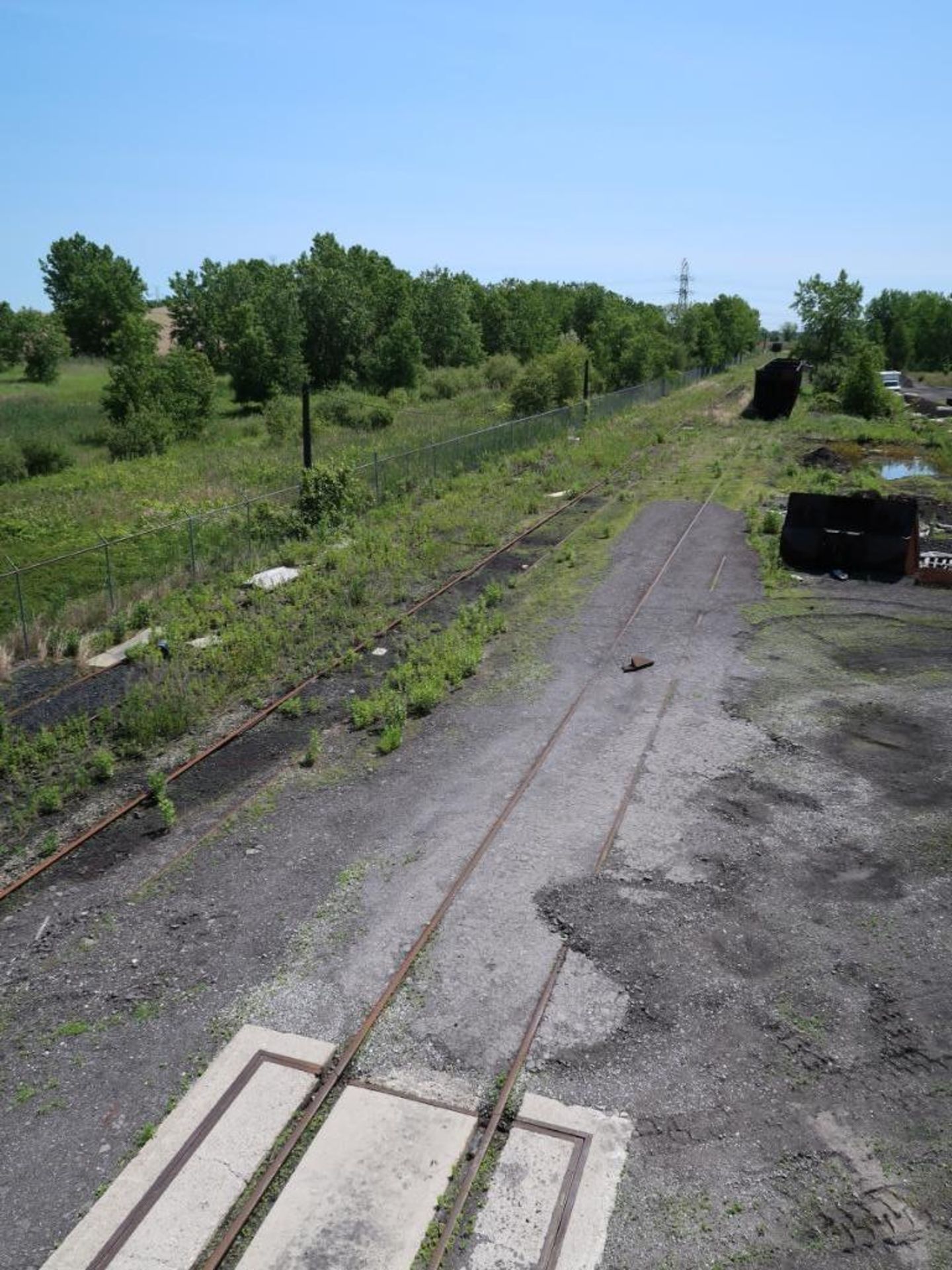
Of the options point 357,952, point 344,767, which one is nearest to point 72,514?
point 344,767

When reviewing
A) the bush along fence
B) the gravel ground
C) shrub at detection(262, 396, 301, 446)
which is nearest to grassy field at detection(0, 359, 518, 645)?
the bush along fence

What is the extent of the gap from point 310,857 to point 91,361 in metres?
88.7

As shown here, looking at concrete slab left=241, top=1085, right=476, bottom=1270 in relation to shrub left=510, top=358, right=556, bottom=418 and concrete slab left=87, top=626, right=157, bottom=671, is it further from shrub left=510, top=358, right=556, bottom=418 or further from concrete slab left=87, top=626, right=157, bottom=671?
shrub left=510, top=358, right=556, bottom=418

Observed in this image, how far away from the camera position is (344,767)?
1187cm

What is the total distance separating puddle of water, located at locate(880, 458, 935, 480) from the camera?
33.9 metres

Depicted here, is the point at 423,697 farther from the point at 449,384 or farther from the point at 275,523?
the point at 449,384

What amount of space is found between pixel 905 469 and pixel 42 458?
114ft

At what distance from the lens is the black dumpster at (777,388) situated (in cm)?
4869

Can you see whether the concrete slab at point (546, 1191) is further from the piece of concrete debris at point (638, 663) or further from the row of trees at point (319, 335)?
the row of trees at point (319, 335)

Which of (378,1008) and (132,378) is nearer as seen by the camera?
(378,1008)

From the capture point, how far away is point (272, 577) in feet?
63.4

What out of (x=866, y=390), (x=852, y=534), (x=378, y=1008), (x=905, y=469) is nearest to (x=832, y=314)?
(x=866, y=390)

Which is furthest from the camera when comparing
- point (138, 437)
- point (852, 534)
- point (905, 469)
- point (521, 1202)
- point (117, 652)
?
point (138, 437)

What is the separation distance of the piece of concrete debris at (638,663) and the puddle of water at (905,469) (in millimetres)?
21773
